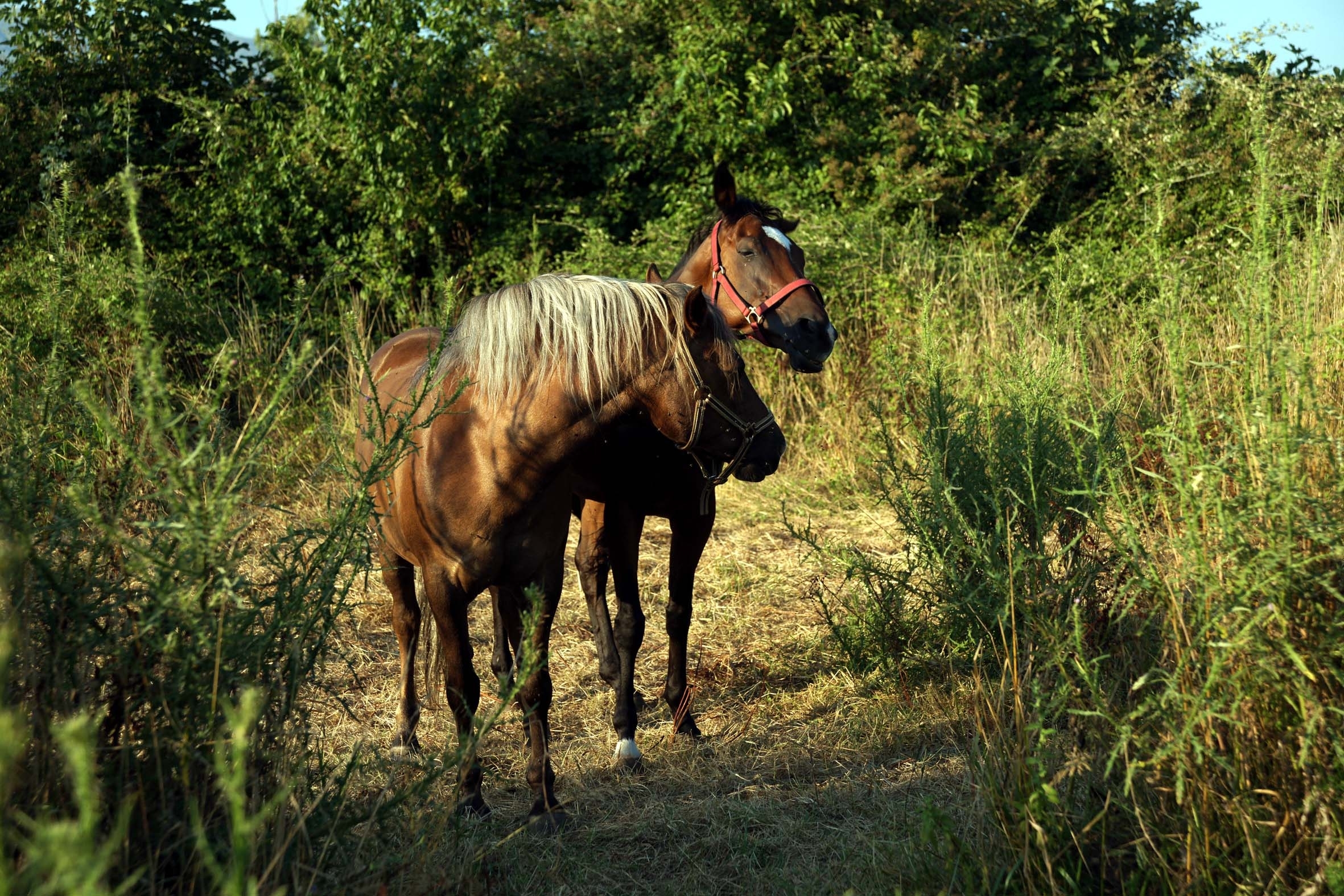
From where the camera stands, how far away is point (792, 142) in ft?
32.2

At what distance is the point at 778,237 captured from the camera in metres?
4.84

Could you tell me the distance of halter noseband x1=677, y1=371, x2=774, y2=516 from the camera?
327cm

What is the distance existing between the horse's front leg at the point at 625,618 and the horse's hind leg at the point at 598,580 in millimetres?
39

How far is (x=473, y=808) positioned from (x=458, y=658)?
0.50 meters

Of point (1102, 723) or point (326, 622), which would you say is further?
point (1102, 723)

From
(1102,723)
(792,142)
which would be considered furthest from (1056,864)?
(792,142)

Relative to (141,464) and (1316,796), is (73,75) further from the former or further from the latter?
(1316,796)

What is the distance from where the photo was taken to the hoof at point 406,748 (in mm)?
4109

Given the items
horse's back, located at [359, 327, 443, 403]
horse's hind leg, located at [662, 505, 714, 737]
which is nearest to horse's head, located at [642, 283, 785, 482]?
horse's hind leg, located at [662, 505, 714, 737]

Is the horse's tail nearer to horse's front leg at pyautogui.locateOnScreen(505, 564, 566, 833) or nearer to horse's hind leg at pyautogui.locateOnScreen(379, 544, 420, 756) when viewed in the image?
horse's hind leg at pyautogui.locateOnScreen(379, 544, 420, 756)

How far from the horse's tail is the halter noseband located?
1525 mm

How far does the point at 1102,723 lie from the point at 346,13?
803 cm

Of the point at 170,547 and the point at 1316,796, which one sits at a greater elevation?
the point at 170,547

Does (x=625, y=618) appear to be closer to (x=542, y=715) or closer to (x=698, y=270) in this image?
(x=542, y=715)
